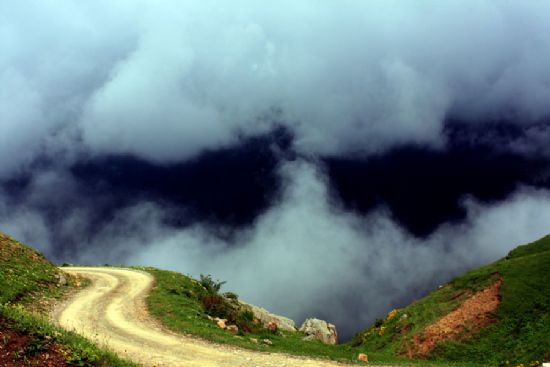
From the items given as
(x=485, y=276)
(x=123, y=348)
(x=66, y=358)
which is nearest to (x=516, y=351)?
(x=485, y=276)

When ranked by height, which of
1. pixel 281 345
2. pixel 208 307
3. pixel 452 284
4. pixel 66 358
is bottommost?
pixel 66 358

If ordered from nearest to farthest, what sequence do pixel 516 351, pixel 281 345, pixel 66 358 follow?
pixel 66 358, pixel 281 345, pixel 516 351

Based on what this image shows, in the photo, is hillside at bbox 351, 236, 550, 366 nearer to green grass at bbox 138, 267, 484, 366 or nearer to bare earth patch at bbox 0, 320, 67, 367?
green grass at bbox 138, 267, 484, 366

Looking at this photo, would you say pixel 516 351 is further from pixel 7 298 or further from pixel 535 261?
pixel 7 298

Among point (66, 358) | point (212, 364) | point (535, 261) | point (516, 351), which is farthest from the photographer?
point (535, 261)

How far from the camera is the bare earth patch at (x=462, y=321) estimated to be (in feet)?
138

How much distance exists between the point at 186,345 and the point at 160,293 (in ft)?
57.2

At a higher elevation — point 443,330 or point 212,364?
point 443,330

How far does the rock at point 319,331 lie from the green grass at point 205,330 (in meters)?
17.1

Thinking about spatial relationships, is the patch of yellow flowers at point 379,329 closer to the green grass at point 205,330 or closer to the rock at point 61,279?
the green grass at point 205,330

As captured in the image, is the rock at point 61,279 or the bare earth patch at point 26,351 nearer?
the bare earth patch at point 26,351

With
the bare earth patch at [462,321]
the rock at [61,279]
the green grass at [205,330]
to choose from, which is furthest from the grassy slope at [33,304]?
the bare earth patch at [462,321]

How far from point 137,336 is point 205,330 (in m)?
4.60

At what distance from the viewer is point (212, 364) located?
21.8 meters
